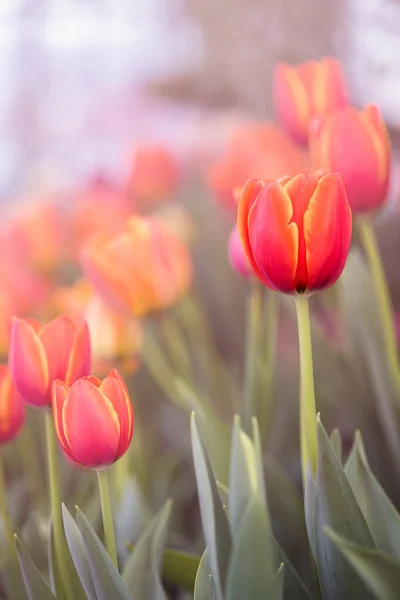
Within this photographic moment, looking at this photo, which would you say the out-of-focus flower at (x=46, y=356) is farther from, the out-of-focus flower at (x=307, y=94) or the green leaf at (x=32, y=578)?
the out-of-focus flower at (x=307, y=94)

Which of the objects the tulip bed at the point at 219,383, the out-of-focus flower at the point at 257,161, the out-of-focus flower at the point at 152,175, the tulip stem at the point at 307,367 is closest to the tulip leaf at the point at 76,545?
the tulip bed at the point at 219,383

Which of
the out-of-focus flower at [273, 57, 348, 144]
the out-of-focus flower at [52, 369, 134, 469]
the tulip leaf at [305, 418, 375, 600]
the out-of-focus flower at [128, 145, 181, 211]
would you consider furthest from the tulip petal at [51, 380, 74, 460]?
the out-of-focus flower at [128, 145, 181, 211]

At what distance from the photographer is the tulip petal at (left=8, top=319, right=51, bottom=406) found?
289 mm

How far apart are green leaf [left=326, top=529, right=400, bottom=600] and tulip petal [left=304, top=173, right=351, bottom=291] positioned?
98 mm

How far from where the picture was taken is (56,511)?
31cm

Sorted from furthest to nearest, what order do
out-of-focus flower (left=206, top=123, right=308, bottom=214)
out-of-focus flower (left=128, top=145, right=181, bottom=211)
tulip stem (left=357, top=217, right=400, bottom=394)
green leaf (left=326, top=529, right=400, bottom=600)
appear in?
out-of-focus flower (left=128, top=145, right=181, bottom=211) < out-of-focus flower (left=206, top=123, right=308, bottom=214) < tulip stem (left=357, top=217, right=400, bottom=394) < green leaf (left=326, top=529, right=400, bottom=600)

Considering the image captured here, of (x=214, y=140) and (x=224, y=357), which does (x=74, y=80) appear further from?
(x=224, y=357)

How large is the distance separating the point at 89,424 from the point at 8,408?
3.2 inches

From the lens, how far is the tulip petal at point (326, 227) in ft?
0.83

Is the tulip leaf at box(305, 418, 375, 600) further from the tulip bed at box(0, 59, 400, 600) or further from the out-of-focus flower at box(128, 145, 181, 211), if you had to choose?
the out-of-focus flower at box(128, 145, 181, 211)

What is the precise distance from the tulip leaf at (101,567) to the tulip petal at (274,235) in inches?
4.9

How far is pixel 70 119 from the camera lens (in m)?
1.00

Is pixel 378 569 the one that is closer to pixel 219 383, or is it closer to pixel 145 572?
pixel 145 572

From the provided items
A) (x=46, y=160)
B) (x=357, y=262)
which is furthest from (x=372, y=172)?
(x=46, y=160)
